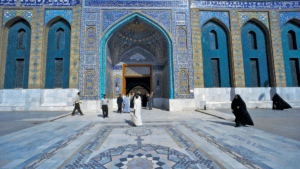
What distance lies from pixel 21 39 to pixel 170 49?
366 inches

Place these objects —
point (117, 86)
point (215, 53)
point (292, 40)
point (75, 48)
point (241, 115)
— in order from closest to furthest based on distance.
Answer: point (241, 115), point (75, 48), point (215, 53), point (292, 40), point (117, 86)

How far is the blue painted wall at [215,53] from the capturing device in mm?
8555

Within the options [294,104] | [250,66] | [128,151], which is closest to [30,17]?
[128,151]

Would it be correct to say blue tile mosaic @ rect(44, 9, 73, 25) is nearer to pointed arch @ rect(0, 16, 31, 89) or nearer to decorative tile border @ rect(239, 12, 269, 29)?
pointed arch @ rect(0, 16, 31, 89)

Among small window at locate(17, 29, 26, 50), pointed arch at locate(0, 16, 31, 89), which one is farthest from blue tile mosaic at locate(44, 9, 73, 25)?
small window at locate(17, 29, 26, 50)

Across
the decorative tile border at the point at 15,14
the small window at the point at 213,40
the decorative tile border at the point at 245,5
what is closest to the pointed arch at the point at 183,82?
the small window at the point at 213,40

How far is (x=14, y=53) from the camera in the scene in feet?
27.0

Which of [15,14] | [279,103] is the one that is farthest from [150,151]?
[15,14]

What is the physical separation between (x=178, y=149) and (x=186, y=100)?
5.75 metres

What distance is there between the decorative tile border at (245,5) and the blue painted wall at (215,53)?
1.16 m

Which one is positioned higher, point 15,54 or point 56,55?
point 15,54

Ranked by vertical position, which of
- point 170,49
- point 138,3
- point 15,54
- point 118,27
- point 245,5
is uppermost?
point 245,5

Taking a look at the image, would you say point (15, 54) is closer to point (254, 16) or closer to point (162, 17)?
point (162, 17)

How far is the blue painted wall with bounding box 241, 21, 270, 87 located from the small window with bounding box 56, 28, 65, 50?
11.6 meters
